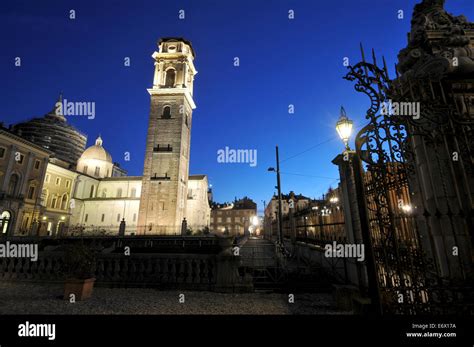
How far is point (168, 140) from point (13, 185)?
75.2 ft

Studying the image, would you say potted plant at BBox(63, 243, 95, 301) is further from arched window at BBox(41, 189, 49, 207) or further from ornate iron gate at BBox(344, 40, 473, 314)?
arched window at BBox(41, 189, 49, 207)

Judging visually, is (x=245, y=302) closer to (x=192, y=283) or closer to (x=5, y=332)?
(x=192, y=283)

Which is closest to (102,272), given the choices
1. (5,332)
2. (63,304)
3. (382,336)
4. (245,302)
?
(63,304)

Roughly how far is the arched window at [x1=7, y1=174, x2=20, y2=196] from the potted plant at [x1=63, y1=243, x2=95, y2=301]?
3535cm

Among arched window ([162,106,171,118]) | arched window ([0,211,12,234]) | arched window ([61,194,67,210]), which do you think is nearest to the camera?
arched window ([0,211,12,234])

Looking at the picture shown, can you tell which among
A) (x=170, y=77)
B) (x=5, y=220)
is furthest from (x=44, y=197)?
(x=170, y=77)

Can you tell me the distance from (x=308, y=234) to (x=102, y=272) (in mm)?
10756

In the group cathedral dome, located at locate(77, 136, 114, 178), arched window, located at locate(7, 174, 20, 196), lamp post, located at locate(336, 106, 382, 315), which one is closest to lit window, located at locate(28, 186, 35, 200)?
arched window, located at locate(7, 174, 20, 196)

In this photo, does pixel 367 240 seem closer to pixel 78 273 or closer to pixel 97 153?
pixel 78 273

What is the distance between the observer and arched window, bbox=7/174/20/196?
101 feet

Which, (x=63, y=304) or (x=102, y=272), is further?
(x=102, y=272)

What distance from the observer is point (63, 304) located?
6266 mm

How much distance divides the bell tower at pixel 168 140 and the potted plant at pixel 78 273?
23.2 metres

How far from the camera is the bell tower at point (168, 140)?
30781 mm
